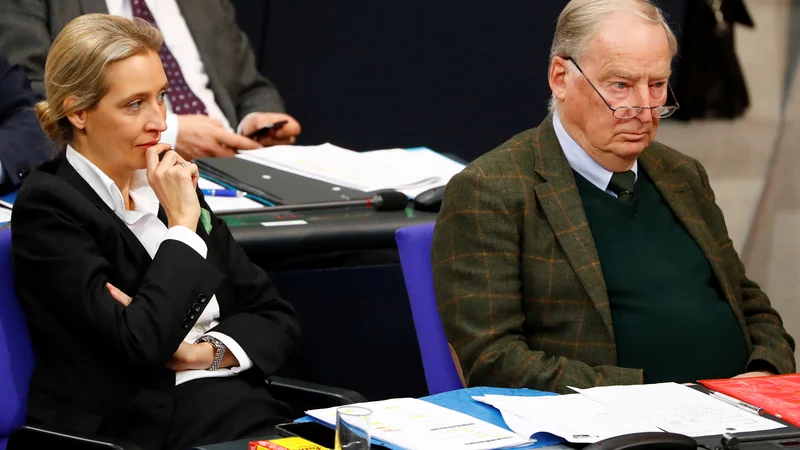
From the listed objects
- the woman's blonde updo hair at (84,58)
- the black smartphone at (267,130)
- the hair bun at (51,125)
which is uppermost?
the woman's blonde updo hair at (84,58)

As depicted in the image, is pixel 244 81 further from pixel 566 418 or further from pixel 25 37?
pixel 566 418

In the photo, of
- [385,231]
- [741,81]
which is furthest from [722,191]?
[385,231]

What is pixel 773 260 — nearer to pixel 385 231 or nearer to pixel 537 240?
pixel 385 231

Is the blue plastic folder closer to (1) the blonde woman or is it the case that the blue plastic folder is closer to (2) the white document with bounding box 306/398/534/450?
(2) the white document with bounding box 306/398/534/450

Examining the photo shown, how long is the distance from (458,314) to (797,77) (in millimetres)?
3442

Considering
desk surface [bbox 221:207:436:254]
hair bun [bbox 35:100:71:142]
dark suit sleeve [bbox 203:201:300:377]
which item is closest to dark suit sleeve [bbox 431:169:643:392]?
dark suit sleeve [bbox 203:201:300:377]

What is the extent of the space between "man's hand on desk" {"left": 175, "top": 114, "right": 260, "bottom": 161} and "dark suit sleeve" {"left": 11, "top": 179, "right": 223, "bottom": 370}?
1318 mm

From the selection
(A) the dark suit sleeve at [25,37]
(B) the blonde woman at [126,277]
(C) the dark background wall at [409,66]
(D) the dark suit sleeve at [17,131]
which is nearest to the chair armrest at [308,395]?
(B) the blonde woman at [126,277]

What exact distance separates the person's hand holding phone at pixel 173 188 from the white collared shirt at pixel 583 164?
0.73 m

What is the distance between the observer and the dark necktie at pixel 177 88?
12.7 ft

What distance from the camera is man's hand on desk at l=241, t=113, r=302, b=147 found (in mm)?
3762

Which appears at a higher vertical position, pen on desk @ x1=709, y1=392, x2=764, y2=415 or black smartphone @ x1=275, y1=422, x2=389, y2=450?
black smartphone @ x1=275, y1=422, x2=389, y2=450

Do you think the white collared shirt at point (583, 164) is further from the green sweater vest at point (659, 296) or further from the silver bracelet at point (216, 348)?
the silver bracelet at point (216, 348)

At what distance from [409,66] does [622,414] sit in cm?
344
